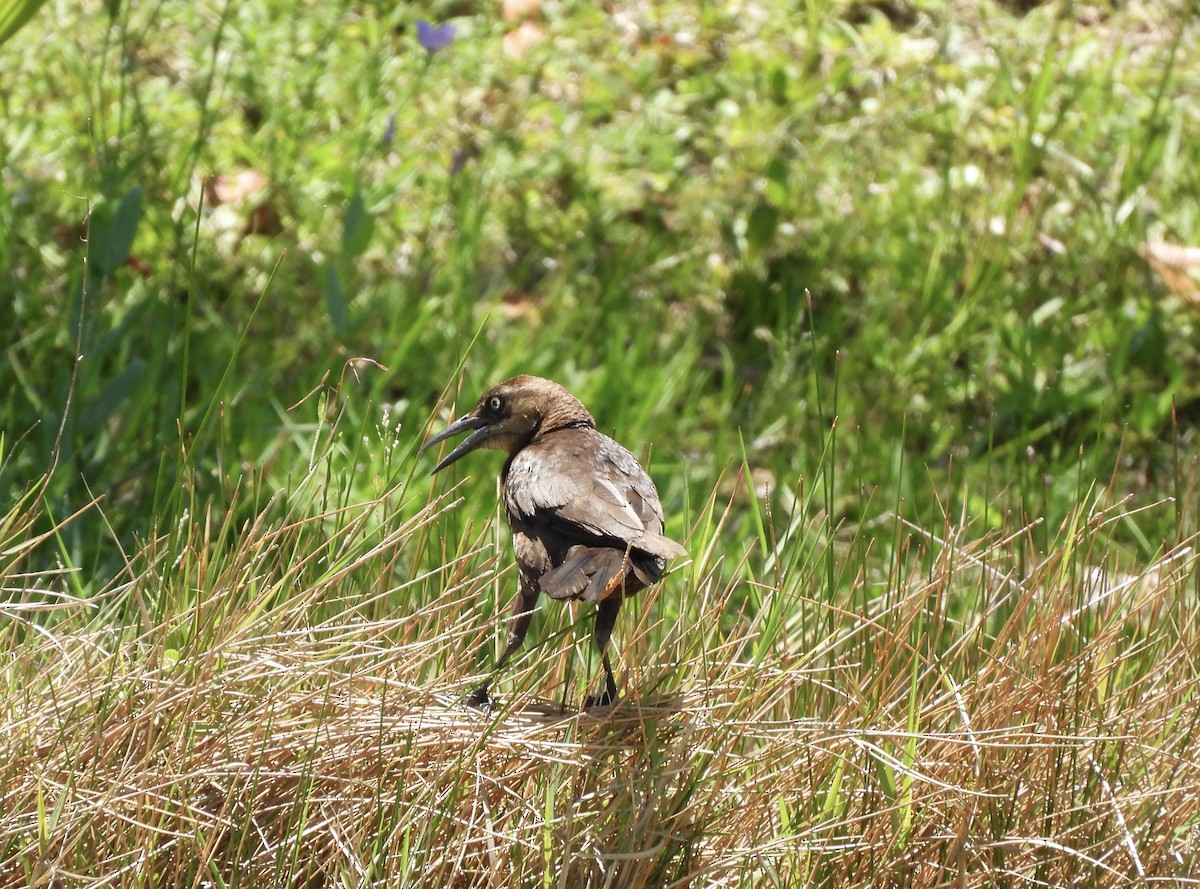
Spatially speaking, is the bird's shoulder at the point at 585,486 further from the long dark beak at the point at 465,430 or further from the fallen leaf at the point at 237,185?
the fallen leaf at the point at 237,185

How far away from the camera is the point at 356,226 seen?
407 cm

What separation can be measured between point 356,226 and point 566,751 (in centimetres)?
212

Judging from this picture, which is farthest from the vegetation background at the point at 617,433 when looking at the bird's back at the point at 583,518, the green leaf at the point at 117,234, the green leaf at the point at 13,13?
the green leaf at the point at 13,13

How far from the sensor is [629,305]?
4730 millimetres

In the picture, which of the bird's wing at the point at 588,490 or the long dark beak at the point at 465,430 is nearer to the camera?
the bird's wing at the point at 588,490

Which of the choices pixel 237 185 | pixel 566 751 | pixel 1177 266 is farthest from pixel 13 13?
pixel 1177 266

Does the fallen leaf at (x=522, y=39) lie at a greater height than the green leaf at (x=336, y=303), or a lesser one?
lesser

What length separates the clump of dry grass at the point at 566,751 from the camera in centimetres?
219

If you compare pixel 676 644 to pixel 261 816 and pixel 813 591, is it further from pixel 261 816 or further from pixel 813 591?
pixel 261 816

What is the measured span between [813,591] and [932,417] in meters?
1.83

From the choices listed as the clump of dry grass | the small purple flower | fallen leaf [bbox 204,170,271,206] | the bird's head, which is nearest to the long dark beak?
the bird's head

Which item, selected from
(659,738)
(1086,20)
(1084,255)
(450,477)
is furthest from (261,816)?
(1086,20)

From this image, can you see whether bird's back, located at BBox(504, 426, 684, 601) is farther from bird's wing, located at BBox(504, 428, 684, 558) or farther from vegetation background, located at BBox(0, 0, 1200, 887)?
vegetation background, located at BBox(0, 0, 1200, 887)

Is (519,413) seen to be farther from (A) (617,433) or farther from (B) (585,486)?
(A) (617,433)
